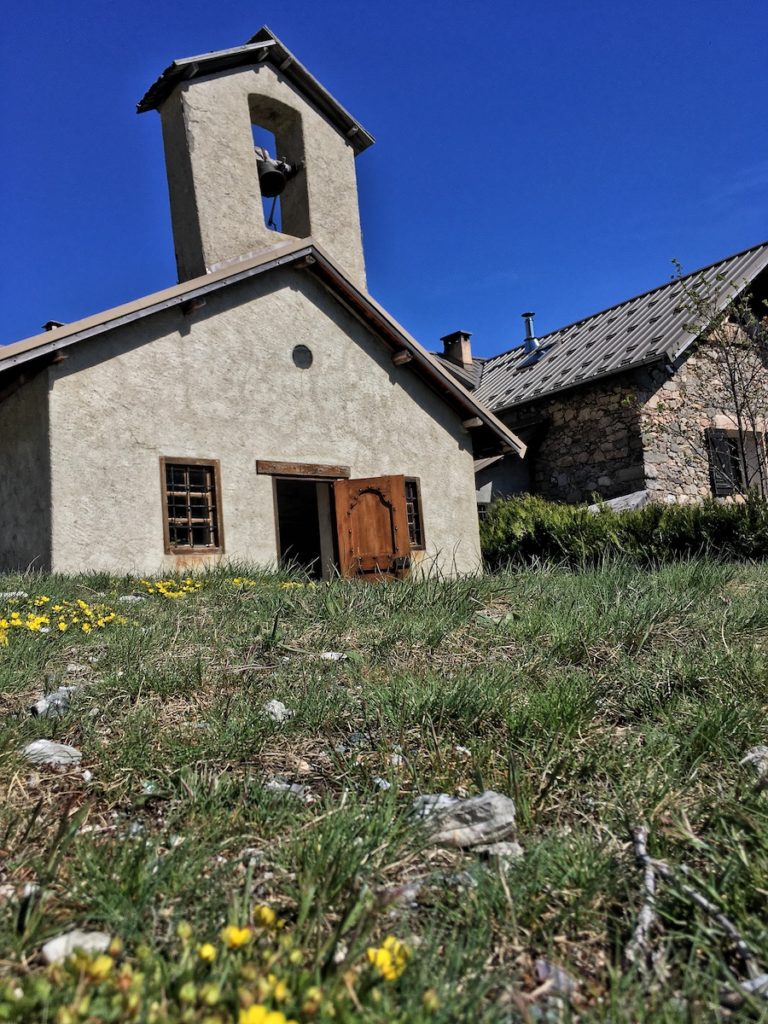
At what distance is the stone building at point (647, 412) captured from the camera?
631 inches

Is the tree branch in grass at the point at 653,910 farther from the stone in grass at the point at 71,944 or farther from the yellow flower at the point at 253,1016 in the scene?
the stone in grass at the point at 71,944

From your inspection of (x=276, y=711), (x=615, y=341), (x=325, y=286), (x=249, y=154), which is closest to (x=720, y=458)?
(x=615, y=341)

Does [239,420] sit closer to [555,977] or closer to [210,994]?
[555,977]

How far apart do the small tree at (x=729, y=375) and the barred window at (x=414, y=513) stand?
669 cm

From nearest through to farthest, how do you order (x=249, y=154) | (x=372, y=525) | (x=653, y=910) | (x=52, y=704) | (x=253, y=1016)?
1. (x=253, y=1016)
2. (x=653, y=910)
3. (x=52, y=704)
4. (x=249, y=154)
5. (x=372, y=525)

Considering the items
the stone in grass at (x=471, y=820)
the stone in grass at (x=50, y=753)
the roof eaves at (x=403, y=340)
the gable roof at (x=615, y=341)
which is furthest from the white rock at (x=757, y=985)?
the gable roof at (x=615, y=341)

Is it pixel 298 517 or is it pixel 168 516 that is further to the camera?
pixel 298 517

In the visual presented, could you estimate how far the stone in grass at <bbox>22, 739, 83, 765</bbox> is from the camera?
2.82 meters

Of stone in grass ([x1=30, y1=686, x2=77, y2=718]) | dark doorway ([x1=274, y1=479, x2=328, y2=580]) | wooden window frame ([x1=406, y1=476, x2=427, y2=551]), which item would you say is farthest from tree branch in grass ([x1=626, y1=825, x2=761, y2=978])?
dark doorway ([x1=274, y1=479, x2=328, y2=580])

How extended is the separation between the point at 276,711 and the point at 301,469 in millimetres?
8475

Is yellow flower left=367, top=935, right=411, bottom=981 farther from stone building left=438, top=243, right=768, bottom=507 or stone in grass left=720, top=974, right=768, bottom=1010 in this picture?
stone building left=438, top=243, right=768, bottom=507

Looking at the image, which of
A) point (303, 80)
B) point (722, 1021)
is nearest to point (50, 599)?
point (722, 1021)

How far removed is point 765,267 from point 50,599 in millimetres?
17397

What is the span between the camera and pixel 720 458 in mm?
17219
